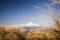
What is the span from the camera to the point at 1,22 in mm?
2428

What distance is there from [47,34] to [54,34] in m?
0.10

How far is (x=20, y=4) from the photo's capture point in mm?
2438

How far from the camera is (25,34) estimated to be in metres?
2.37

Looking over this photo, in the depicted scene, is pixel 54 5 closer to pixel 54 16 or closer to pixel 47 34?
pixel 54 16

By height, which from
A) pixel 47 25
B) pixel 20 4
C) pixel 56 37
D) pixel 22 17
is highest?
pixel 20 4

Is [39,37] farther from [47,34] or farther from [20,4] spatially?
[20,4]

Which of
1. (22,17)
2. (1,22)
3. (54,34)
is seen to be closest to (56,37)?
(54,34)

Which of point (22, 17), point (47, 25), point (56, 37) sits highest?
point (22, 17)

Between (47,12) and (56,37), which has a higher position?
(47,12)

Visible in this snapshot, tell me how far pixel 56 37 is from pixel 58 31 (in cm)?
9

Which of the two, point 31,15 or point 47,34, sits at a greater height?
point 31,15

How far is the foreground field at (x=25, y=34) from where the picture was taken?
234 cm

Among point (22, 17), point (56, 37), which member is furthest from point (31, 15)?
point (56, 37)

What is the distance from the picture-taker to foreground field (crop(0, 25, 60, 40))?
2.34 m
